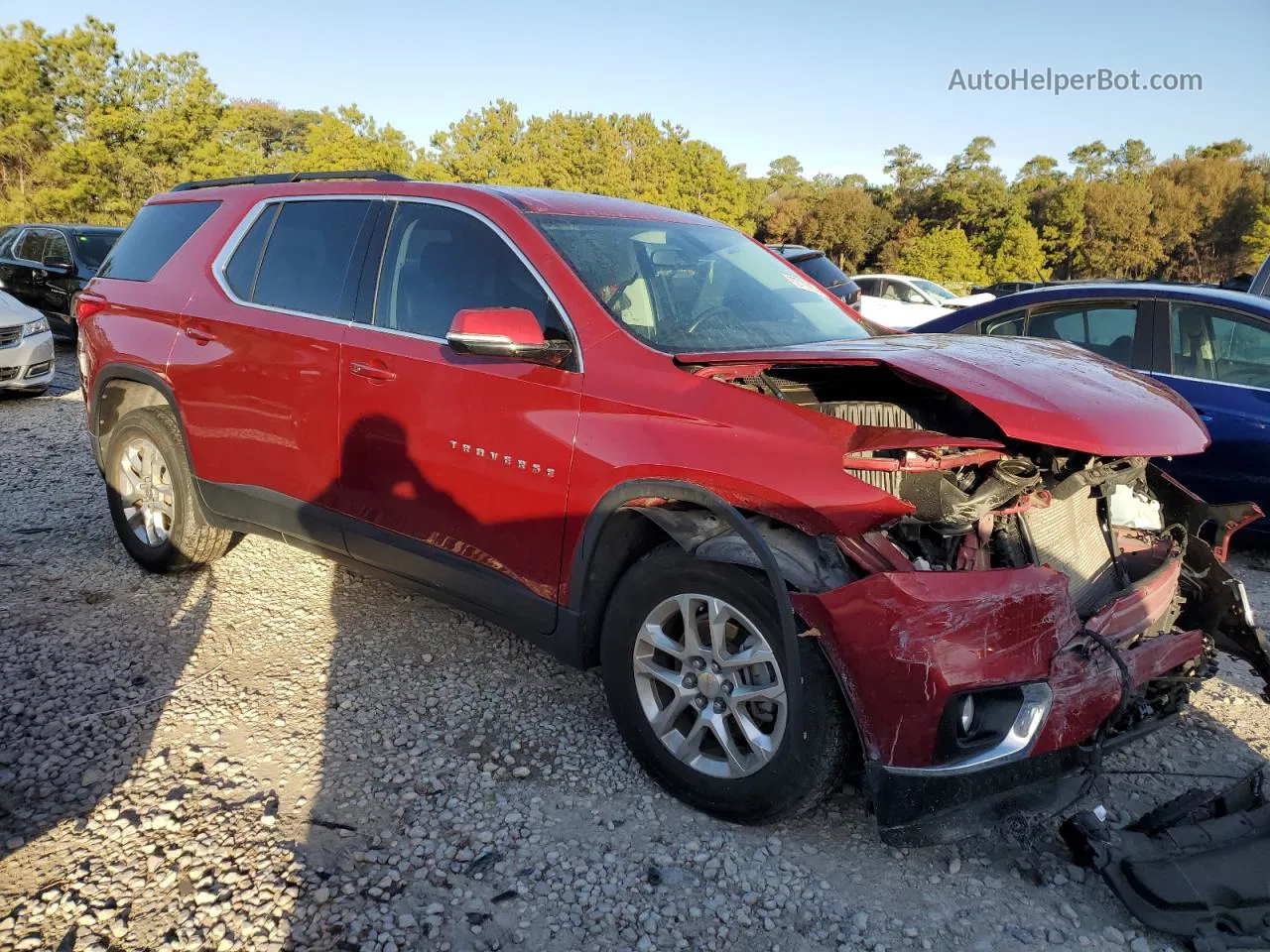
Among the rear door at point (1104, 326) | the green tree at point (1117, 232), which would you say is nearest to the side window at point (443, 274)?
the rear door at point (1104, 326)

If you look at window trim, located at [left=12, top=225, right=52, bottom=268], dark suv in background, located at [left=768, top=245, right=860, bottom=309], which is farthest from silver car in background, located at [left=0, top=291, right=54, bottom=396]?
dark suv in background, located at [left=768, top=245, right=860, bottom=309]

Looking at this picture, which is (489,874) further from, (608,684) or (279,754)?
(279,754)

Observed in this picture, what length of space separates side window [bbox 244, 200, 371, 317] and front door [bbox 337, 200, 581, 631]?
231 mm

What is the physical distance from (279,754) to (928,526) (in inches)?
90.1

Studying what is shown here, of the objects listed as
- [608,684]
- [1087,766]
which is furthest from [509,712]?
[1087,766]

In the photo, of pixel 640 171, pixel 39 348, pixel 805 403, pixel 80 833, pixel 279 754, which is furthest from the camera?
pixel 640 171

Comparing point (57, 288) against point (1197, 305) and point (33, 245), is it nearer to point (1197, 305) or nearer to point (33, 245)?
point (33, 245)

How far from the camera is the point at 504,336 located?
9.28 feet

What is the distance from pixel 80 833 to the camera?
2627 mm

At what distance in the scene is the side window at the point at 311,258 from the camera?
3664 mm

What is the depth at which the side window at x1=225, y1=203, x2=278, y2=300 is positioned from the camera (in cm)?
401

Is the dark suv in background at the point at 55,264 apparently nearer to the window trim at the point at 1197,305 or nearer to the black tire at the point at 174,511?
the black tire at the point at 174,511

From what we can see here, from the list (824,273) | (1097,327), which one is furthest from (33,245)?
(1097,327)

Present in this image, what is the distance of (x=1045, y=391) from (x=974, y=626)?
2.32 feet
